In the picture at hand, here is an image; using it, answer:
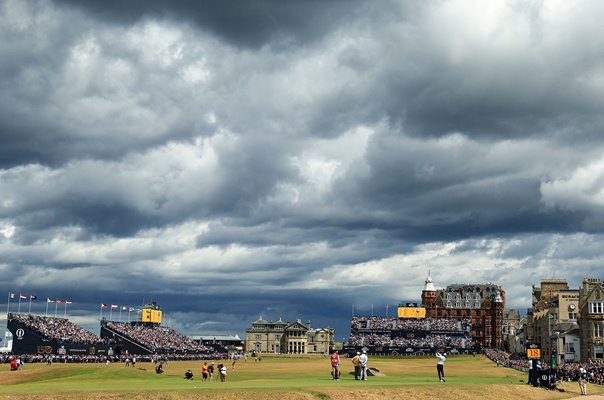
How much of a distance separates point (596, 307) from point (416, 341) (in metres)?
94.3

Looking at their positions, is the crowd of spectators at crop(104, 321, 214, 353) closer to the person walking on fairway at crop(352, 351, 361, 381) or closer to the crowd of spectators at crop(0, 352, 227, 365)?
the crowd of spectators at crop(0, 352, 227, 365)

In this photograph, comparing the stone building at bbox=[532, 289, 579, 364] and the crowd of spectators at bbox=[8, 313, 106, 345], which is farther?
the crowd of spectators at bbox=[8, 313, 106, 345]

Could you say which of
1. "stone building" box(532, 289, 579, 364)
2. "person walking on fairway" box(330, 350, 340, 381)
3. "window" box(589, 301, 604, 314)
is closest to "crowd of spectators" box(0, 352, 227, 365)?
"stone building" box(532, 289, 579, 364)

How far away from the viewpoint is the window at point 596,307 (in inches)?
4047

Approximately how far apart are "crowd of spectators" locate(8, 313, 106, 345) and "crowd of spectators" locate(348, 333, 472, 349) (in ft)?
231

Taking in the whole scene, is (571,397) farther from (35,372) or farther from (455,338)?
(455,338)

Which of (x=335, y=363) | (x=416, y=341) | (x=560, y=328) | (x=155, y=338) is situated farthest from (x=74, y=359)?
(x=335, y=363)

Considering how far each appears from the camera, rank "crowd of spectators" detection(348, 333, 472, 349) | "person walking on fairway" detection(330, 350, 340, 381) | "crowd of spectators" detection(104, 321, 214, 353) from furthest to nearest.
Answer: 1. "crowd of spectators" detection(348, 333, 472, 349)
2. "crowd of spectators" detection(104, 321, 214, 353)
3. "person walking on fairway" detection(330, 350, 340, 381)

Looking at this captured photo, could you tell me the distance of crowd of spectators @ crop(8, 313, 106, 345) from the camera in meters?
146

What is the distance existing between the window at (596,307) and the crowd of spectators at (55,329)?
9930 centimetres

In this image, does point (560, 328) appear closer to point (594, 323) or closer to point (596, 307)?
point (594, 323)

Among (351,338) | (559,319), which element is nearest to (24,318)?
(351,338)

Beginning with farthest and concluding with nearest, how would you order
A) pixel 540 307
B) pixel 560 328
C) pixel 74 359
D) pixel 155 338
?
pixel 155 338
pixel 540 307
pixel 74 359
pixel 560 328

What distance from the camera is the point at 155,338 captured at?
582 feet
